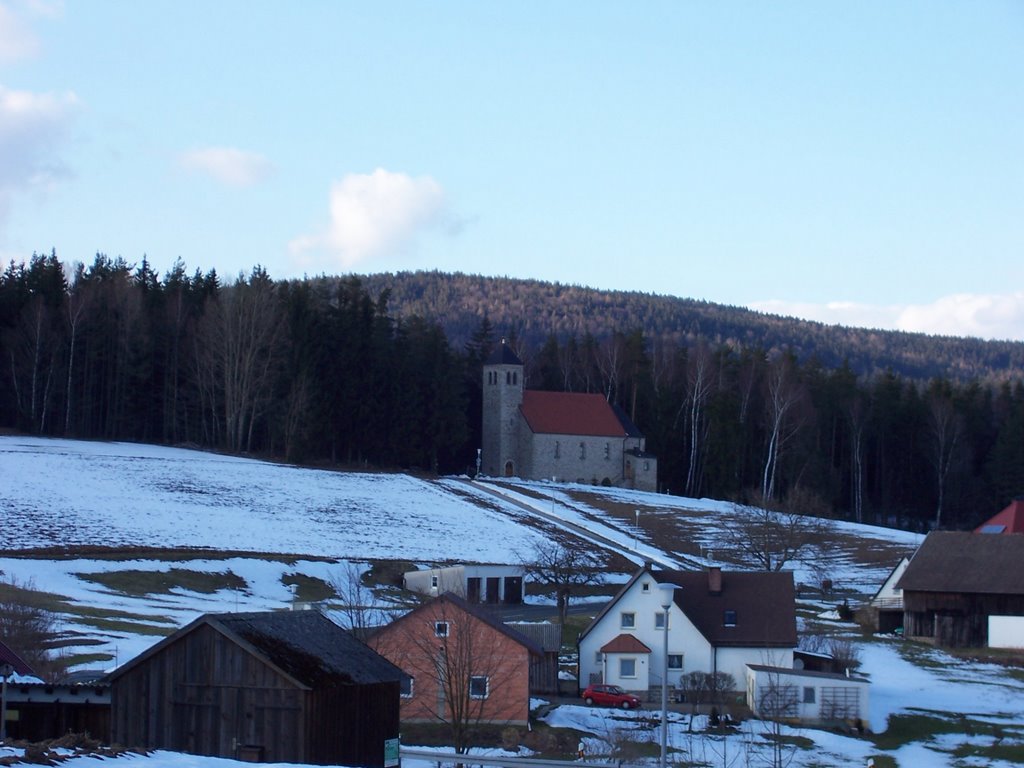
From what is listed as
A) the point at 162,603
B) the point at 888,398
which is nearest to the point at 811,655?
the point at 162,603

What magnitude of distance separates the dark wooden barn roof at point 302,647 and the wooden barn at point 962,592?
110 feet

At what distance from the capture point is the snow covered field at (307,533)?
40719mm

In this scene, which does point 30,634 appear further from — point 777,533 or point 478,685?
point 777,533

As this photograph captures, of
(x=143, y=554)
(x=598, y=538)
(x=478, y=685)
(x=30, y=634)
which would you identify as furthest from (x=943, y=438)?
(x=30, y=634)

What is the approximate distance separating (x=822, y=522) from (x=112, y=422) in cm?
4603

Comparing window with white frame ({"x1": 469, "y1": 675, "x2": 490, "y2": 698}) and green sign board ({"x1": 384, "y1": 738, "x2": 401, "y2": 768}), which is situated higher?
green sign board ({"x1": 384, "y1": 738, "x2": 401, "y2": 768})

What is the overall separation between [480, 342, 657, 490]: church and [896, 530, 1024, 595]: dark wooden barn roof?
4469 cm

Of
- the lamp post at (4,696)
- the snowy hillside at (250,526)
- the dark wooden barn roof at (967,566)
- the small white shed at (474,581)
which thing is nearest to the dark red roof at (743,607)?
the small white shed at (474,581)

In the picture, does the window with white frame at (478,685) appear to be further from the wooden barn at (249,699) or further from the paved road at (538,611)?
the paved road at (538,611)

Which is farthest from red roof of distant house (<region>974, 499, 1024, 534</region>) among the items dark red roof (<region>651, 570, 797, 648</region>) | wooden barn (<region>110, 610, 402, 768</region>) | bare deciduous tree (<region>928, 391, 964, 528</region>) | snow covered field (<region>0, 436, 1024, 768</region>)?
wooden barn (<region>110, 610, 402, 768</region>)

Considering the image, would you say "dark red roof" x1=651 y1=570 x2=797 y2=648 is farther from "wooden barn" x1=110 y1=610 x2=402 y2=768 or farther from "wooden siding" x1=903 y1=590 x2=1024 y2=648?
"wooden barn" x1=110 y1=610 x2=402 y2=768

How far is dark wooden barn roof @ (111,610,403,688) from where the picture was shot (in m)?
24.9

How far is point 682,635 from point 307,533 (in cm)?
2762

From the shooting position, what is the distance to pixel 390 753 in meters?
25.9
